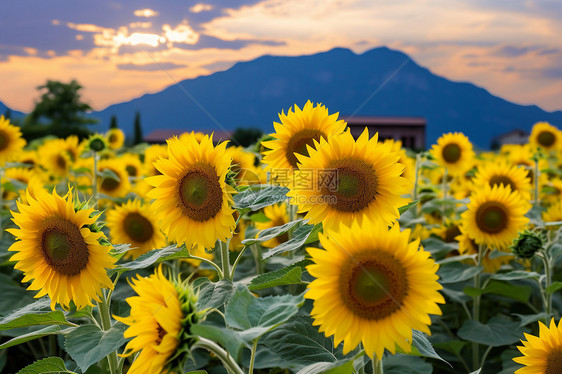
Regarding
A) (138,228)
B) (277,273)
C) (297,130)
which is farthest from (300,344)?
(138,228)

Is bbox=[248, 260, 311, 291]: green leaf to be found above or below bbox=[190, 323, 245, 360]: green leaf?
below

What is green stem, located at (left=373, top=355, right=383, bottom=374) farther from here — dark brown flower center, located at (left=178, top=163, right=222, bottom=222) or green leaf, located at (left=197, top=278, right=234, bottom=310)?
dark brown flower center, located at (left=178, top=163, right=222, bottom=222)

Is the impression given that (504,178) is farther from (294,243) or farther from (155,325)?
(155,325)

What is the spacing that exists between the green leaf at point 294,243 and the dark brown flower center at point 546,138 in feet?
15.7

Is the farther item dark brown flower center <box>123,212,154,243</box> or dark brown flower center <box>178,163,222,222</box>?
dark brown flower center <box>123,212,154,243</box>

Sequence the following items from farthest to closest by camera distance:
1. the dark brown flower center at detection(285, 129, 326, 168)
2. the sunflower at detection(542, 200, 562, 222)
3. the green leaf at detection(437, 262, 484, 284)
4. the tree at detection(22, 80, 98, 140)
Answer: the tree at detection(22, 80, 98, 140) → the sunflower at detection(542, 200, 562, 222) → the green leaf at detection(437, 262, 484, 284) → the dark brown flower center at detection(285, 129, 326, 168)

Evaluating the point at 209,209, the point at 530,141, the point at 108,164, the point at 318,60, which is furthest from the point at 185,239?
the point at 530,141

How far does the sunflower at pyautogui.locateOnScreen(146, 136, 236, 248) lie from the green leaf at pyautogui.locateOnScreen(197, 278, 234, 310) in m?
0.17

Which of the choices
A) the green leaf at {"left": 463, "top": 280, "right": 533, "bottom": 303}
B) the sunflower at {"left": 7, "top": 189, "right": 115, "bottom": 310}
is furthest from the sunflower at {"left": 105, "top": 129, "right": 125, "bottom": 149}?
the sunflower at {"left": 7, "top": 189, "right": 115, "bottom": 310}

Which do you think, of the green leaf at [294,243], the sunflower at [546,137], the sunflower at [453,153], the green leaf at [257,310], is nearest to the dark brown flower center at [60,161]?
the sunflower at [453,153]

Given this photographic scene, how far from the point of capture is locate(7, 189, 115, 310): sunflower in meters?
1.73

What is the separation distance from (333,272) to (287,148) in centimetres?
96

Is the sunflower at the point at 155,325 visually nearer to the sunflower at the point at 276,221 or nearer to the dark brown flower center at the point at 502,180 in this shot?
the sunflower at the point at 276,221

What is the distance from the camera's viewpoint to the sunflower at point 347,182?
5.79 feet
